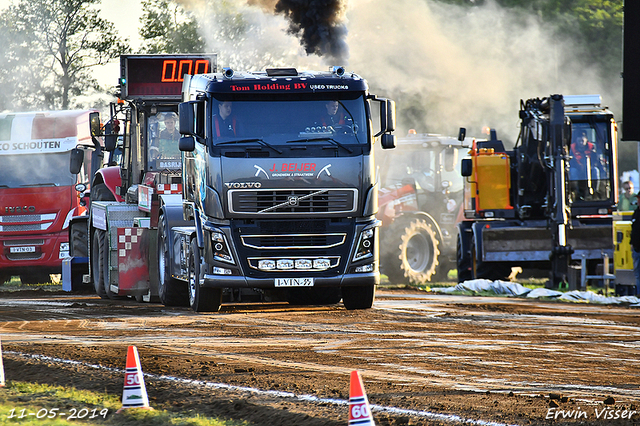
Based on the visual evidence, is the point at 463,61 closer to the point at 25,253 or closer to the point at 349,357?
the point at 25,253

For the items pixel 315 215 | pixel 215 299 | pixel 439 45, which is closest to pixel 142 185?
pixel 215 299

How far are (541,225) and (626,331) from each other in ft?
29.6

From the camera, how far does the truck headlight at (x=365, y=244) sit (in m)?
14.4

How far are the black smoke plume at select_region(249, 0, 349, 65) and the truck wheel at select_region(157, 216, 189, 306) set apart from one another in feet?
18.8

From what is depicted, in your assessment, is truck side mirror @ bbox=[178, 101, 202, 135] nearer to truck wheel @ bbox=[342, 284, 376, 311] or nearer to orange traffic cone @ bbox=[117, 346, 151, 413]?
truck wheel @ bbox=[342, 284, 376, 311]

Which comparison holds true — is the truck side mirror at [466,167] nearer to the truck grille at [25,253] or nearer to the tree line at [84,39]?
the truck grille at [25,253]

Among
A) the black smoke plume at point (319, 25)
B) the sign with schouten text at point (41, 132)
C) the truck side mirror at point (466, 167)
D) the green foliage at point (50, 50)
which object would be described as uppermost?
the green foliage at point (50, 50)

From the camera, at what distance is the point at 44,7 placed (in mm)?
38906

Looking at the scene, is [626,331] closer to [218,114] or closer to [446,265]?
[218,114]

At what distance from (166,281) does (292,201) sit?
3.39 meters

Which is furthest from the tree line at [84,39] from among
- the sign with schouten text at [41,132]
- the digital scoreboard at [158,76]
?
the digital scoreboard at [158,76]

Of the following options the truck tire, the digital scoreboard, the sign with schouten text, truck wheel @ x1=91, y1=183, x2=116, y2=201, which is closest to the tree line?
the sign with schouten text

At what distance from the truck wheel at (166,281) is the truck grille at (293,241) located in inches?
96.2

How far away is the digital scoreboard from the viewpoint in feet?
56.8
